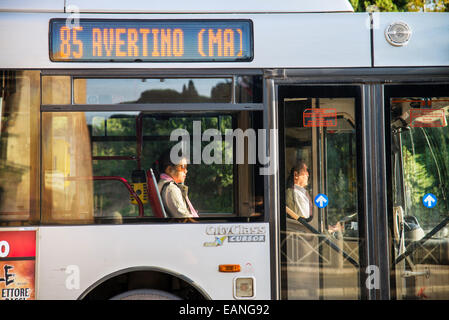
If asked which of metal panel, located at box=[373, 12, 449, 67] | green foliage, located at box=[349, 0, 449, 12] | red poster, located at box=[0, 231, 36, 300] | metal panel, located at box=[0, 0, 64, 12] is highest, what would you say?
green foliage, located at box=[349, 0, 449, 12]

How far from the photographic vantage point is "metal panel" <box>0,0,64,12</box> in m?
4.19

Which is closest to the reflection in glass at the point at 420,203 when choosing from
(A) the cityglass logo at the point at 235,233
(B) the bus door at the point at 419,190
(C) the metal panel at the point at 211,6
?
(B) the bus door at the point at 419,190

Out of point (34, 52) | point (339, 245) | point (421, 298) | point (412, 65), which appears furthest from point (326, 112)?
point (34, 52)

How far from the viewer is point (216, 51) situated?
422 centimetres

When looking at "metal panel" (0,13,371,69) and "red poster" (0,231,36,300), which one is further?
"metal panel" (0,13,371,69)

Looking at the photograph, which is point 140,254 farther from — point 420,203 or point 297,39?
point 420,203

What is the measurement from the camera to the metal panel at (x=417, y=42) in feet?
14.0

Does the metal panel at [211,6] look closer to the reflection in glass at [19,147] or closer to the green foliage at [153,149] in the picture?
the green foliage at [153,149]

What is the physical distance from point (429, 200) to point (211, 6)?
249cm

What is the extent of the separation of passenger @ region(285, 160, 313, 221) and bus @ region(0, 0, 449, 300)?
0.02 meters

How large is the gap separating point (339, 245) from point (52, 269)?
238cm

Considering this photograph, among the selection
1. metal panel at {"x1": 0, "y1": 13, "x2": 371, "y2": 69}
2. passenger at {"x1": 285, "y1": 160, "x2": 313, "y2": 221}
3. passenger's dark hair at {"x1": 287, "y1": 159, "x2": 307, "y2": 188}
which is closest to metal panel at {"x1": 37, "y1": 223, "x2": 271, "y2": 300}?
passenger at {"x1": 285, "y1": 160, "x2": 313, "y2": 221}

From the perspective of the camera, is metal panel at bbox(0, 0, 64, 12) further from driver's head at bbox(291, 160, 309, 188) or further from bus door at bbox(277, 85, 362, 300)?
driver's head at bbox(291, 160, 309, 188)
